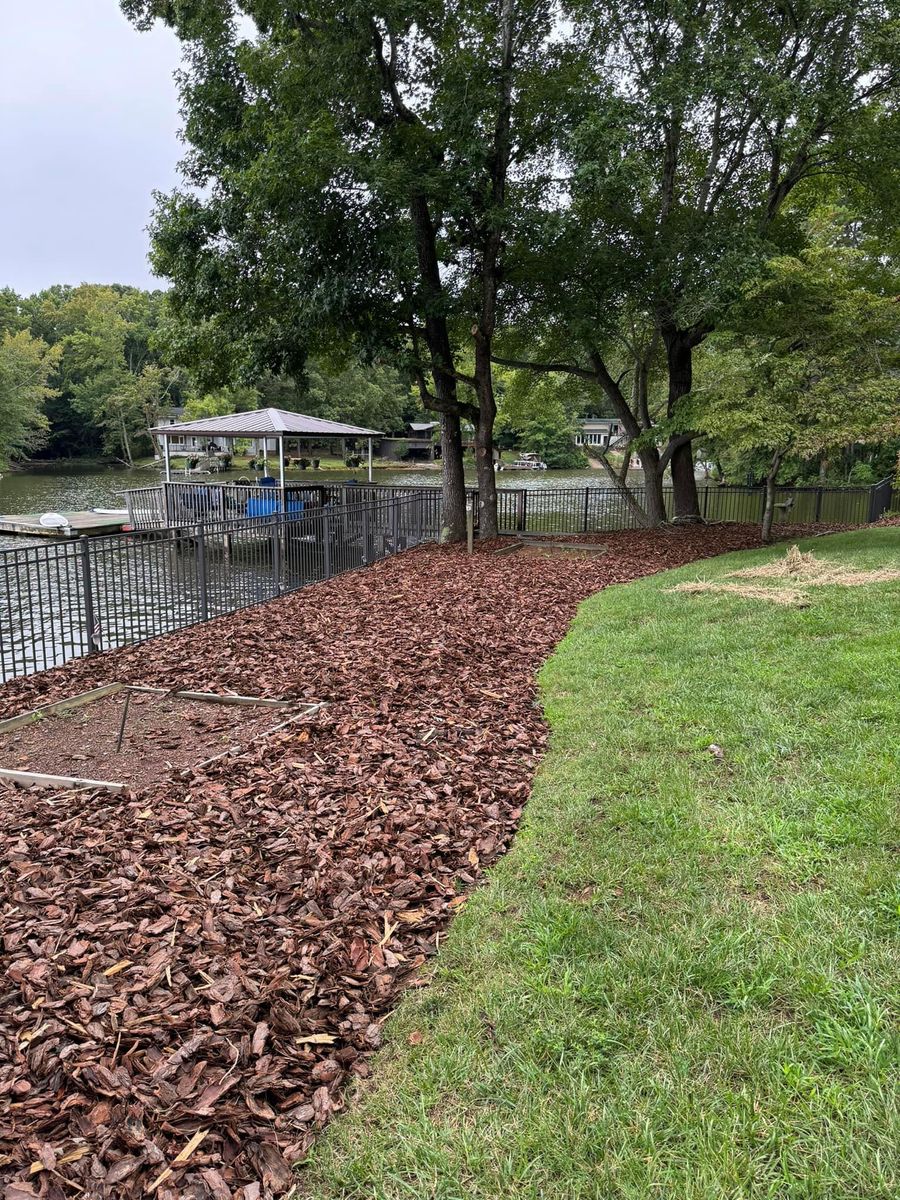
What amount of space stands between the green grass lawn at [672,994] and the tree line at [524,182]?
749cm

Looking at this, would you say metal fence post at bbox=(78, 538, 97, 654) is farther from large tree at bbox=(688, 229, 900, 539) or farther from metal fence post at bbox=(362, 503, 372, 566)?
large tree at bbox=(688, 229, 900, 539)

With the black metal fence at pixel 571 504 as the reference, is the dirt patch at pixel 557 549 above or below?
below

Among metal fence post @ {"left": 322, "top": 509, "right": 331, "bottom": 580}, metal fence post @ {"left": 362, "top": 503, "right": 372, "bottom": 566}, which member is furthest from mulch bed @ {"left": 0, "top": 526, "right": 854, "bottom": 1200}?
metal fence post @ {"left": 362, "top": 503, "right": 372, "bottom": 566}

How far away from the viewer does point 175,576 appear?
9336 mm

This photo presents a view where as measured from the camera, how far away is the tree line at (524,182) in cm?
1014

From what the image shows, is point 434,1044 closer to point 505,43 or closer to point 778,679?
point 778,679

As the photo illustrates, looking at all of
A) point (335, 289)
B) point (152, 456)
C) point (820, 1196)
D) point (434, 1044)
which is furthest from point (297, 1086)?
point (152, 456)

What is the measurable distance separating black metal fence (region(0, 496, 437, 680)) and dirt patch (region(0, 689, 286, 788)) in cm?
203

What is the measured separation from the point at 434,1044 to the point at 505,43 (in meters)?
12.9

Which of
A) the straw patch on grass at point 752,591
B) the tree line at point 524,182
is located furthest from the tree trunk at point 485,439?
the straw patch on grass at point 752,591

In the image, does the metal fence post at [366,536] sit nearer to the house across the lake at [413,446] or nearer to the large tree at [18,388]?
the large tree at [18,388]

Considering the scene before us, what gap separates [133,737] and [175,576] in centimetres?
480

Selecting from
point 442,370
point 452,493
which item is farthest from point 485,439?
point 442,370

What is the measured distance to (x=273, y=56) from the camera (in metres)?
11.0
